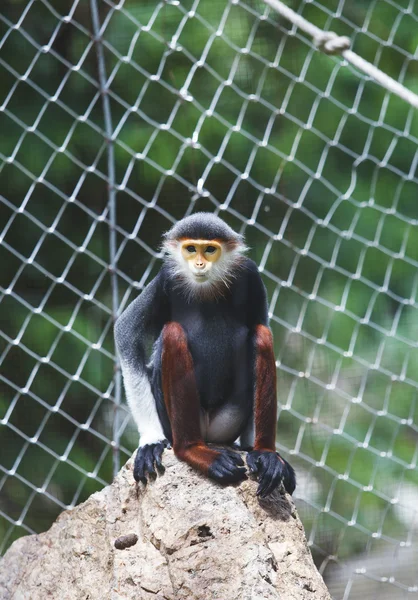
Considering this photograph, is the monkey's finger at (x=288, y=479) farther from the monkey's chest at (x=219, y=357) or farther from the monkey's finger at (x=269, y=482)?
the monkey's chest at (x=219, y=357)

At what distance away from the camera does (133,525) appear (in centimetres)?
157

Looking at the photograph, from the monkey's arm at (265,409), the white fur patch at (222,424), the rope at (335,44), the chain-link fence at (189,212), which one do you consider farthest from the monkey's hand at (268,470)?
the rope at (335,44)

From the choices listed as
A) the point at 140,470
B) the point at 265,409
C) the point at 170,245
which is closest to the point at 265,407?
the point at 265,409

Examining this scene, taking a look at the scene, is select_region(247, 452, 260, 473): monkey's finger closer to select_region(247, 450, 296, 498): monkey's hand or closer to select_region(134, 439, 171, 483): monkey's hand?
select_region(247, 450, 296, 498): monkey's hand

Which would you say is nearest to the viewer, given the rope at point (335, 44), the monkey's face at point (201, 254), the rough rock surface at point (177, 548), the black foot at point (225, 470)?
the rough rock surface at point (177, 548)

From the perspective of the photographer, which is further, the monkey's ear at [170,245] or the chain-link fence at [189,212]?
the chain-link fence at [189,212]

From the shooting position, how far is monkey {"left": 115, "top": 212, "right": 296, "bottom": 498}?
62.8 inches

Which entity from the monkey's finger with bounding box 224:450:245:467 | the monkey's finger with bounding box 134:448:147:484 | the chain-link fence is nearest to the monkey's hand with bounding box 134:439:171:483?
the monkey's finger with bounding box 134:448:147:484

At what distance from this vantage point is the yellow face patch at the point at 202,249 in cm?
169

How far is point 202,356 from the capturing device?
167 cm

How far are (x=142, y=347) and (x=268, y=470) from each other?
384 mm

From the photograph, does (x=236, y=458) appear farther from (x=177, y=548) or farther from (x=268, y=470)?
(x=177, y=548)

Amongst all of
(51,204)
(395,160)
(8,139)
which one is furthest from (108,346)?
(395,160)

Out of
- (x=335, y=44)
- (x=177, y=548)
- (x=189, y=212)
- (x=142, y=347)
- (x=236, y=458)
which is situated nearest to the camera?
(x=177, y=548)
